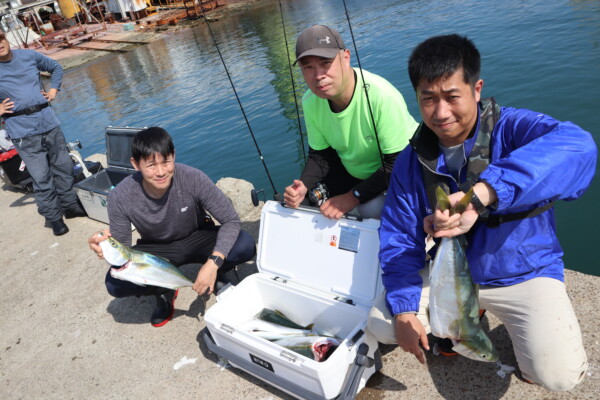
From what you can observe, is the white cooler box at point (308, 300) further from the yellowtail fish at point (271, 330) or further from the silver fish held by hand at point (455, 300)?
the silver fish held by hand at point (455, 300)

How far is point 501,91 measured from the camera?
29.8 feet

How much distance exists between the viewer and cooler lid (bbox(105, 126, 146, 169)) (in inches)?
206

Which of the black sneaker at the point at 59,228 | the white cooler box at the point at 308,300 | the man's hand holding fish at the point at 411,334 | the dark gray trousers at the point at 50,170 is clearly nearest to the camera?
the man's hand holding fish at the point at 411,334

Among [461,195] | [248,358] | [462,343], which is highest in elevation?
[461,195]

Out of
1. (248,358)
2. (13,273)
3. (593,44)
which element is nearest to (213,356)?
(248,358)

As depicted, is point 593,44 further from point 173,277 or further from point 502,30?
point 173,277

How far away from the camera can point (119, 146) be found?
5.39 meters

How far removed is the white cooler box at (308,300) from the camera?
2.26 m

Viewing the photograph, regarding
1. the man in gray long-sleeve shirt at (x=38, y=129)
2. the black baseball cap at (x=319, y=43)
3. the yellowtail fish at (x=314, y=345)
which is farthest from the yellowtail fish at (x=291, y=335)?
the man in gray long-sleeve shirt at (x=38, y=129)

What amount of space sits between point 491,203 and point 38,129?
5.48 metres

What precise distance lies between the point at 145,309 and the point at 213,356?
1.06 m

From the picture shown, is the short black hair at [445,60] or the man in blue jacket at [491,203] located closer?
the man in blue jacket at [491,203]

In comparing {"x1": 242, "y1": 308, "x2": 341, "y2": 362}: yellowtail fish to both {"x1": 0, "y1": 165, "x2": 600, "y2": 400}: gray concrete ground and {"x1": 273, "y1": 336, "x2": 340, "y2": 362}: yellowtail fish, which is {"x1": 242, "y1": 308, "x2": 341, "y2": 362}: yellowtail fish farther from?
{"x1": 0, "y1": 165, "x2": 600, "y2": 400}: gray concrete ground

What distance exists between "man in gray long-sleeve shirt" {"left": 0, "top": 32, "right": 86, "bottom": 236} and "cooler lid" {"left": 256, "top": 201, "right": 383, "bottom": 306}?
376cm
